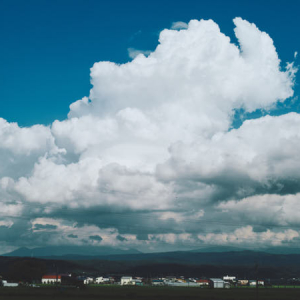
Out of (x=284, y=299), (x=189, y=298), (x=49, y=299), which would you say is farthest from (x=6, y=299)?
(x=284, y=299)

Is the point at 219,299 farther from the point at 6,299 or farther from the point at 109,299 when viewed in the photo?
the point at 6,299

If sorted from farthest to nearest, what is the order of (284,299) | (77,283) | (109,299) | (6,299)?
(77,283)
(284,299)
(109,299)
(6,299)

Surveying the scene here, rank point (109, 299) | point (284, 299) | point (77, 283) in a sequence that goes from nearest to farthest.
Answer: point (109, 299) → point (284, 299) → point (77, 283)

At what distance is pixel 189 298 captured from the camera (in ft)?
410

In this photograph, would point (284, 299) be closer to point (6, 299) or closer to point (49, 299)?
→ point (49, 299)

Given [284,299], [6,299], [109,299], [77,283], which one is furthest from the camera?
[77,283]

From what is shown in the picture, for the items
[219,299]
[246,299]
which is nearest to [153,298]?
[219,299]

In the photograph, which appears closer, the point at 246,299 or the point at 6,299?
the point at 6,299

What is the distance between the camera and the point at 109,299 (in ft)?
390

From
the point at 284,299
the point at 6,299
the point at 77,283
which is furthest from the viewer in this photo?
the point at 77,283

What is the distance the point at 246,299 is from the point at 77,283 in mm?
94754

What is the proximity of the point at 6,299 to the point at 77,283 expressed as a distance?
84.9m

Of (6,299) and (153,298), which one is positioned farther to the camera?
(153,298)

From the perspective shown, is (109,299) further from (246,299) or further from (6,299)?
(246,299)
